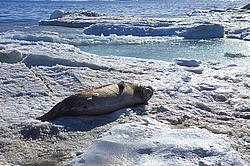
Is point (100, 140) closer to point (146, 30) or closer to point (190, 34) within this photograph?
point (190, 34)

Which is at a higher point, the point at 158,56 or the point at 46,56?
the point at 46,56

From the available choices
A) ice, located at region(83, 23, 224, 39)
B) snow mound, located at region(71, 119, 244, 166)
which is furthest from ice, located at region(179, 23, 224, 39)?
snow mound, located at region(71, 119, 244, 166)

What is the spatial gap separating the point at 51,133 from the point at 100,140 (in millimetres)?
722

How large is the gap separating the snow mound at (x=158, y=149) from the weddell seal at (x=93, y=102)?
2.40 feet

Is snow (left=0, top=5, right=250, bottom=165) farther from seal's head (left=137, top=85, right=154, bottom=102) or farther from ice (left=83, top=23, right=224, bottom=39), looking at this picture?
ice (left=83, top=23, right=224, bottom=39)

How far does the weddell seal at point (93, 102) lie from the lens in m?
4.84

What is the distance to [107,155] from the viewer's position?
3.57 m

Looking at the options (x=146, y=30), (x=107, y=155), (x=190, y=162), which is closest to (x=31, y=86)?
(x=107, y=155)

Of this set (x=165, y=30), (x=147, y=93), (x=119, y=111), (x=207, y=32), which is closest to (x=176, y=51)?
(x=207, y=32)

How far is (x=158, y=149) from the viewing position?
3680 mm

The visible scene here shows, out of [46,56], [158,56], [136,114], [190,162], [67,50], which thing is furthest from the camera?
[158,56]

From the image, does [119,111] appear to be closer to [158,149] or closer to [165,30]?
[158,149]

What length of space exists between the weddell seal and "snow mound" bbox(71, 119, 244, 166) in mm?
730

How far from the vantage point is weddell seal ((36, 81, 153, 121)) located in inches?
190
